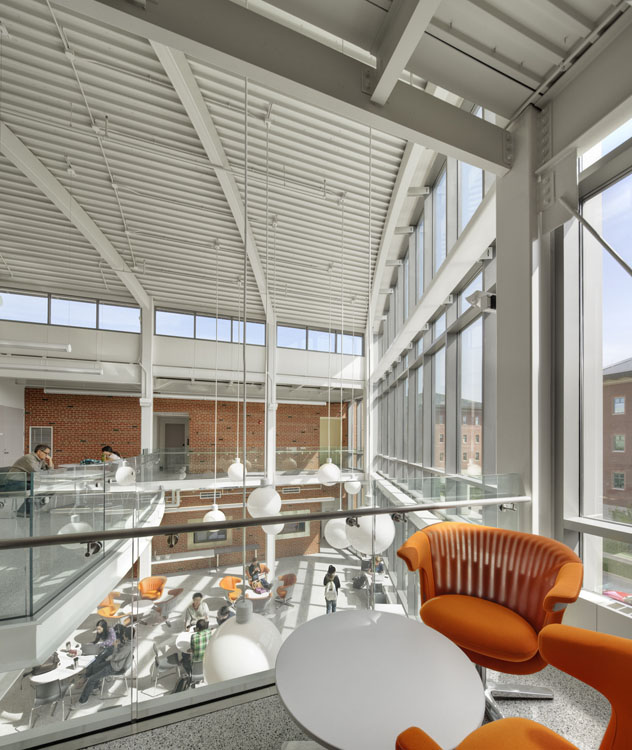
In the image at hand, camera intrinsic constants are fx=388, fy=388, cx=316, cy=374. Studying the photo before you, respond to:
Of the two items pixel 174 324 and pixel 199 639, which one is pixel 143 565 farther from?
pixel 174 324

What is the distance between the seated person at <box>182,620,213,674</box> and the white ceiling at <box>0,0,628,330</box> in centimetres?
337

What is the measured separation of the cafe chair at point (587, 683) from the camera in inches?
39.7

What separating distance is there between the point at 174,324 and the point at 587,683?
499 inches

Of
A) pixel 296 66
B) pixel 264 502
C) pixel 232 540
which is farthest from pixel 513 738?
pixel 296 66

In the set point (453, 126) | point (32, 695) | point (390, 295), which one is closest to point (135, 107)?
point (453, 126)

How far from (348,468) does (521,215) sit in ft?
25.6

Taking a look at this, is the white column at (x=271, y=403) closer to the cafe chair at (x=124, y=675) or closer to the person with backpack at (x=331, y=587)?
the person with backpack at (x=331, y=587)

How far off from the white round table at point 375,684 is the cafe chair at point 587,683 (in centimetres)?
9

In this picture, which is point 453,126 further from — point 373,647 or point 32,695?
point 32,695

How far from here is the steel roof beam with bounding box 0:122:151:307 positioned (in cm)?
563

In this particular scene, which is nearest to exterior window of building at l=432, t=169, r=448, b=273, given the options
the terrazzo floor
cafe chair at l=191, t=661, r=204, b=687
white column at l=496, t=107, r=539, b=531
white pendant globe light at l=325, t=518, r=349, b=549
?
white column at l=496, t=107, r=539, b=531

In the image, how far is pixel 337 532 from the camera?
2.60 metres

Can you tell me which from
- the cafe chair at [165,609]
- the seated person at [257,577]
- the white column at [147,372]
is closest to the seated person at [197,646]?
the cafe chair at [165,609]

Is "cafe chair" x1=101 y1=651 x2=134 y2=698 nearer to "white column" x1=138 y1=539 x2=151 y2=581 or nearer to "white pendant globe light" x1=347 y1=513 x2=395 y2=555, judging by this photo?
"white column" x1=138 y1=539 x2=151 y2=581
